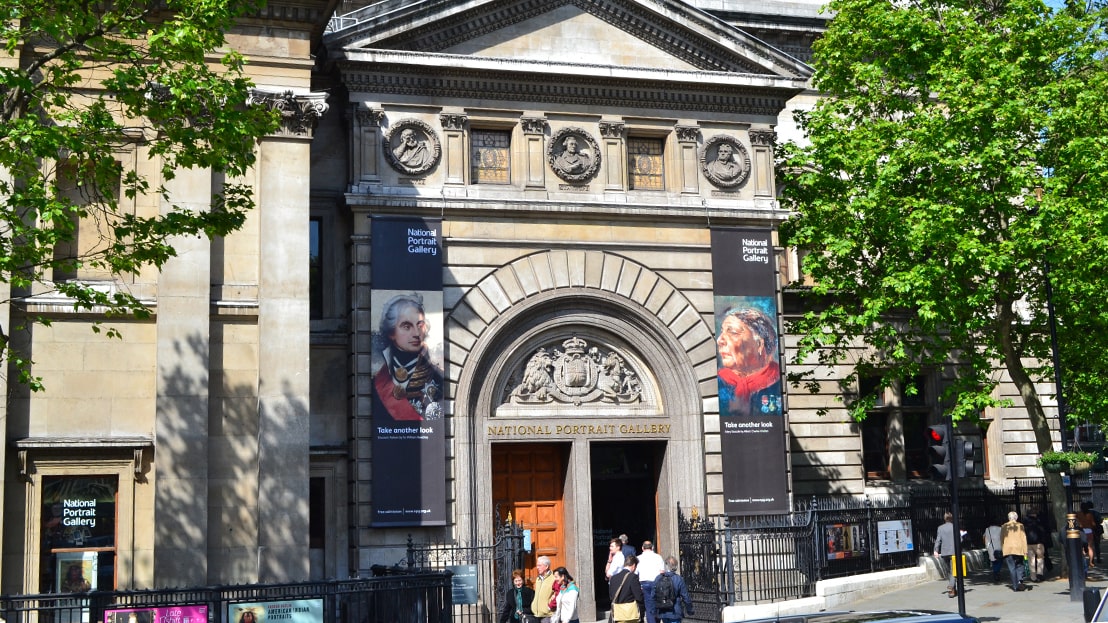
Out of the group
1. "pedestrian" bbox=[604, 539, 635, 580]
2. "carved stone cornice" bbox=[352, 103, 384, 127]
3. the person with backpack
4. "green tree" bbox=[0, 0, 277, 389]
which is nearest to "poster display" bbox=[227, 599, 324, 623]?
"green tree" bbox=[0, 0, 277, 389]

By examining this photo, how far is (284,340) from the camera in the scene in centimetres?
2495

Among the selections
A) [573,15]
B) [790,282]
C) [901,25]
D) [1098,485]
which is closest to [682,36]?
[573,15]

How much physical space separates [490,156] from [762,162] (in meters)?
6.55

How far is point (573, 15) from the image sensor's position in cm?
2927

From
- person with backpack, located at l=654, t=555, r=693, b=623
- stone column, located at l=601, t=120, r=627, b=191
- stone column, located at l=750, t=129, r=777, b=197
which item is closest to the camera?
person with backpack, located at l=654, t=555, r=693, b=623

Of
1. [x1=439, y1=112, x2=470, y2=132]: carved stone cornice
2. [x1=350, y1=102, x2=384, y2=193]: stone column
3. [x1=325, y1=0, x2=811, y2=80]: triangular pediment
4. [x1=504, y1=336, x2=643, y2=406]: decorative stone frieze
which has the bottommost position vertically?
[x1=504, y1=336, x2=643, y2=406]: decorative stone frieze

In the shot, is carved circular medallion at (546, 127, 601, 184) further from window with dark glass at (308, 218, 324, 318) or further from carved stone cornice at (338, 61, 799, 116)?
window with dark glass at (308, 218, 324, 318)

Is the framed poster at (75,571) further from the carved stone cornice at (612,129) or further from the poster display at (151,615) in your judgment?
the carved stone cornice at (612,129)

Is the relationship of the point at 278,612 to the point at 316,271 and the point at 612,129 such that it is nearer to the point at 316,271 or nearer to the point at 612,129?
the point at 316,271

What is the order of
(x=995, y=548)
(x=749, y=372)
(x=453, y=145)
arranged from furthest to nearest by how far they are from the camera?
(x=749, y=372), (x=995, y=548), (x=453, y=145)

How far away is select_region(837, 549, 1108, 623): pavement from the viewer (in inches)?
941

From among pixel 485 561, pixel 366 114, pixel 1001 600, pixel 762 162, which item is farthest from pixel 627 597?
pixel 762 162

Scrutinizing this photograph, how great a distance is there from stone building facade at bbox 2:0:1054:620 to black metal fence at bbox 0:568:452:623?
5095 millimetres

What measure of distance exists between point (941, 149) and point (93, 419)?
1829cm
